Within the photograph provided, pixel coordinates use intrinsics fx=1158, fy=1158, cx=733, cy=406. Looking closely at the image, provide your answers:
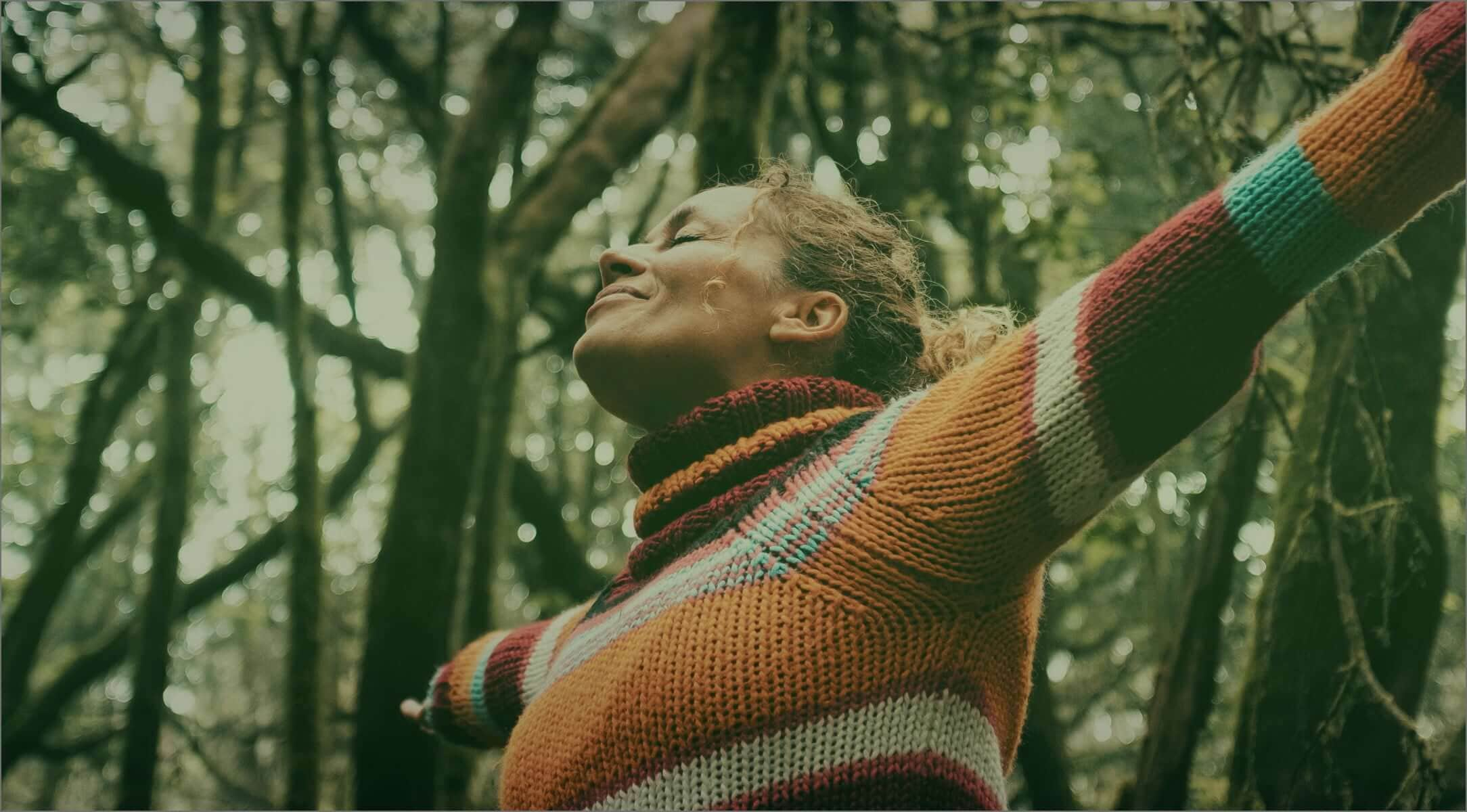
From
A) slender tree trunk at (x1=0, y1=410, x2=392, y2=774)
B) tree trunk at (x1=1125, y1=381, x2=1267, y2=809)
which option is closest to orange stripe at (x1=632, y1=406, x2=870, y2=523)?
tree trunk at (x1=1125, y1=381, x2=1267, y2=809)

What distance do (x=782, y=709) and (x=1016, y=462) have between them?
0.41 metres

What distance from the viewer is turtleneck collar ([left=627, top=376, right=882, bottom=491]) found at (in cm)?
173

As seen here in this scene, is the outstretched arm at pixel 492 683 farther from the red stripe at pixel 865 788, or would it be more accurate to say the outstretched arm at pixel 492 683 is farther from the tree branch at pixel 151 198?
the tree branch at pixel 151 198

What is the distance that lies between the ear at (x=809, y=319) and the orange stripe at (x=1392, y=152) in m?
0.82

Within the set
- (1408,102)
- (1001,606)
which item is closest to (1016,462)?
(1001,606)

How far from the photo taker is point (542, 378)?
8727mm

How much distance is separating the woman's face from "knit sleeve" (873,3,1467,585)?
1.73ft

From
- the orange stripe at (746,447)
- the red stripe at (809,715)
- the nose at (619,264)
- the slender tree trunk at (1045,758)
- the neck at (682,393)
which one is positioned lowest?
the slender tree trunk at (1045,758)

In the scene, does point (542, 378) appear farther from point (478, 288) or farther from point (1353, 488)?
point (1353, 488)

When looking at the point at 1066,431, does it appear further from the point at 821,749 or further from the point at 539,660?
the point at 539,660

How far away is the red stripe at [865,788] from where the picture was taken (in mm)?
1381

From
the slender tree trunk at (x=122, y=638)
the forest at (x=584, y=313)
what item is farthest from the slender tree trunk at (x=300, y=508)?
the slender tree trunk at (x=122, y=638)

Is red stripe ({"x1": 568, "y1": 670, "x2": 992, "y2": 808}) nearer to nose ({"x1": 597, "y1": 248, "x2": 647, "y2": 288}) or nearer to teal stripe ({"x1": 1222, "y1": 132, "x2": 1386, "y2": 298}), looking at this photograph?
teal stripe ({"x1": 1222, "y1": 132, "x2": 1386, "y2": 298})

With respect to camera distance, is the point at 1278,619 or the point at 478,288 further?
the point at 478,288
